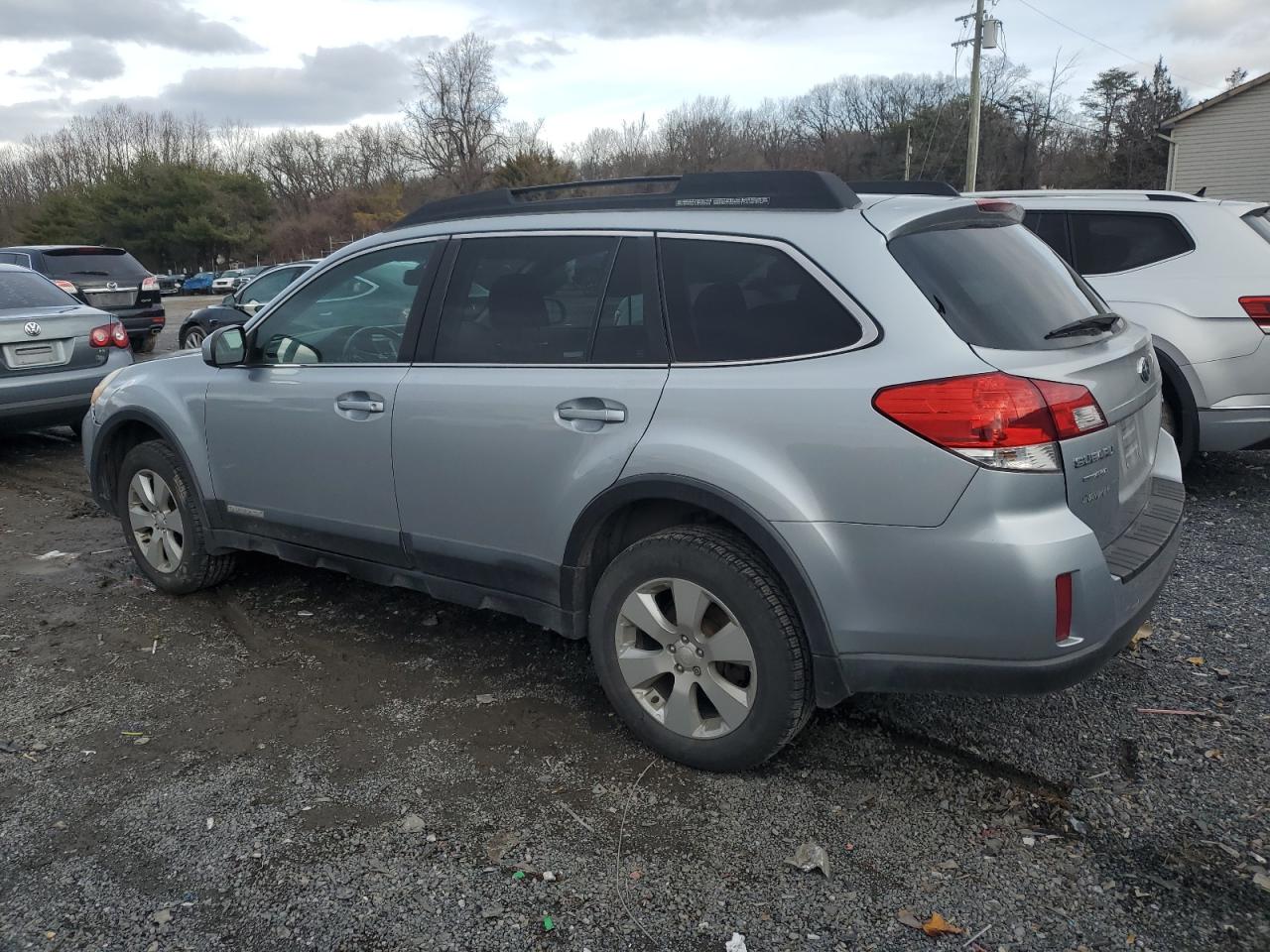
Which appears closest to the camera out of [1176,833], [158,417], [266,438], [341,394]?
[1176,833]

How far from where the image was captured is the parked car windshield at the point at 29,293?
807 centimetres

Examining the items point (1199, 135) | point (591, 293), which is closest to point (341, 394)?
point (591, 293)

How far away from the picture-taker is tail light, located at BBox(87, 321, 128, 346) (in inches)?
321

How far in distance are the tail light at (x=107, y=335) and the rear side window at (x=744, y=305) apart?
6849 millimetres

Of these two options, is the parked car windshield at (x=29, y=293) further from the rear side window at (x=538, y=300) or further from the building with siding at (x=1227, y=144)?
the building with siding at (x=1227, y=144)

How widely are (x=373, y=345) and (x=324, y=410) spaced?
33cm

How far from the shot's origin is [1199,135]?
2923 centimetres

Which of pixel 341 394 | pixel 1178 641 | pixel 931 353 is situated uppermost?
pixel 931 353

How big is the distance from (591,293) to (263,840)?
2006 mm

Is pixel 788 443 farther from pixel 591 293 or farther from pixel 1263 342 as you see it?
pixel 1263 342

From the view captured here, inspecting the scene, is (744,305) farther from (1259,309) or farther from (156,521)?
(1259,309)

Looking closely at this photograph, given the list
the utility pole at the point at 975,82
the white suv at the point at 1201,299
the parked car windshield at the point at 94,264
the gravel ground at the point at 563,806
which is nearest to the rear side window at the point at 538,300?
the gravel ground at the point at 563,806

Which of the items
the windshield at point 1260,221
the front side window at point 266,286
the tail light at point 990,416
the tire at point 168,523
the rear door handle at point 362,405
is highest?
the windshield at point 1260,221

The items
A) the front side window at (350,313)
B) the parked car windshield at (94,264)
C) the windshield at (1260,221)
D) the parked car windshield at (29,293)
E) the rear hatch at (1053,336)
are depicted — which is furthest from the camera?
the parked car windshield at (94,264)
